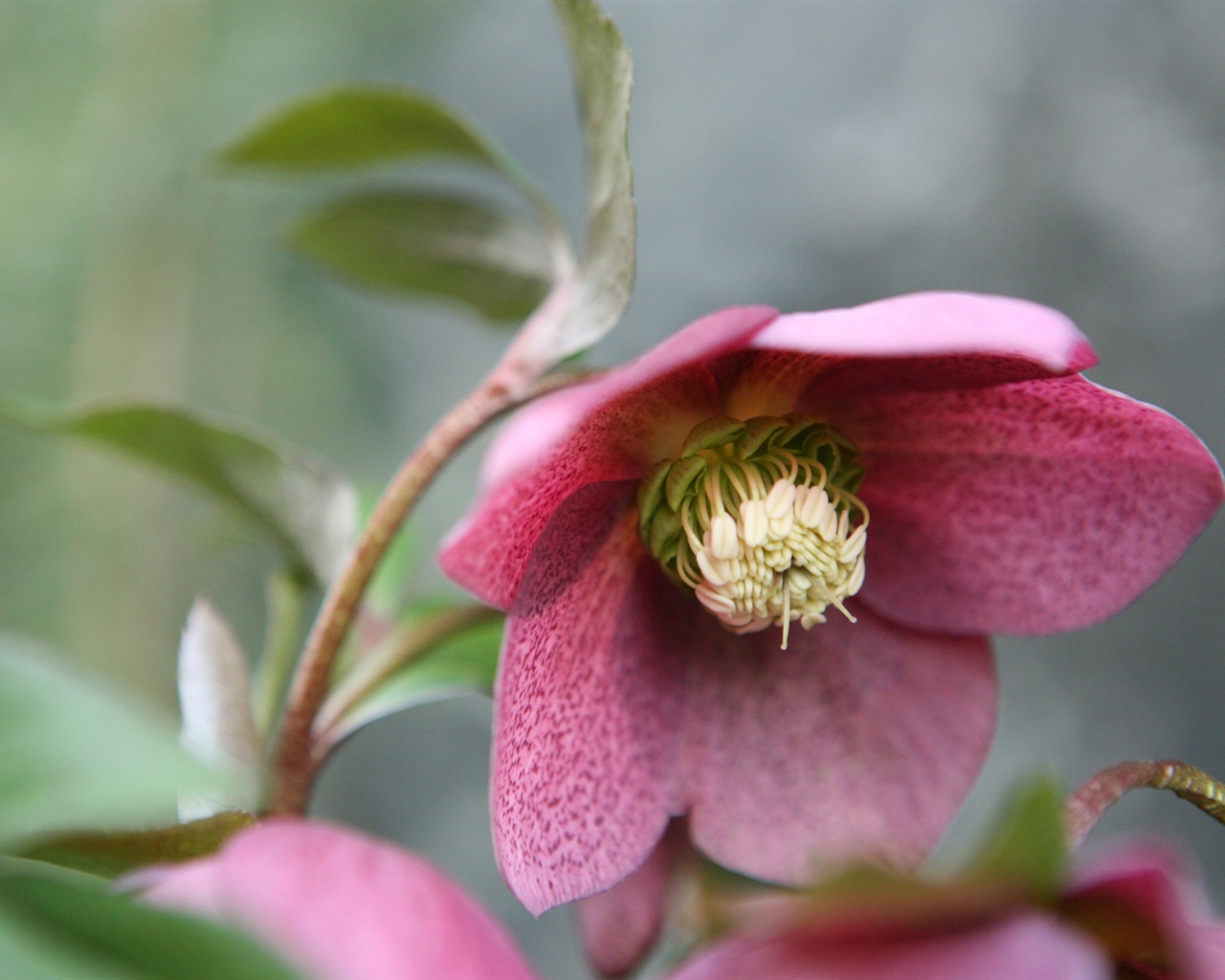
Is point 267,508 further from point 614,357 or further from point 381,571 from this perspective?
point 614,357

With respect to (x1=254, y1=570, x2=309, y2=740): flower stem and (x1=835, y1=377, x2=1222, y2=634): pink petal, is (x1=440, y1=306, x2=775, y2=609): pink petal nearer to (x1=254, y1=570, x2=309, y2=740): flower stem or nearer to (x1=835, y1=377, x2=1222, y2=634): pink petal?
(x1=835, y1=377, x2=1222, y2=634): pink petal

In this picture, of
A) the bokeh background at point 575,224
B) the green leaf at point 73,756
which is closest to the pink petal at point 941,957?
the green leaf at point 73,756

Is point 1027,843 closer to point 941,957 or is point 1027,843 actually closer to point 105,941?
point 941,957

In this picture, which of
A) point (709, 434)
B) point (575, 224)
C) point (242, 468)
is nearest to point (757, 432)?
point (709, 434)

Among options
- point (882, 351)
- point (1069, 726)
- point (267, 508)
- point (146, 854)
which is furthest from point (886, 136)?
point (146, 854)

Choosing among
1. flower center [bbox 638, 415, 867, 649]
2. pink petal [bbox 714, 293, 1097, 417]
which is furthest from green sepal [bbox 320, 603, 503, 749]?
pink petal [bbox 714, 293, 1097, 417]
